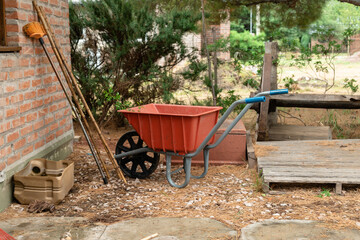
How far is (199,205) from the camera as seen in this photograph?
12.8ft

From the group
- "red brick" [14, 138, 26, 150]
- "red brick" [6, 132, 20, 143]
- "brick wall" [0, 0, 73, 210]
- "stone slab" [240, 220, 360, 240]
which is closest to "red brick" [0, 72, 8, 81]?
"brick wall" [0, 0, 73, 210]

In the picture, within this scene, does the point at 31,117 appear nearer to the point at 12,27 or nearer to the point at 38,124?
the point at 38,124

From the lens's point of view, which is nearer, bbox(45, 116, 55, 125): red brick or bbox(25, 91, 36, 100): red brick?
bbox(25, 91, 36, 100): red brick

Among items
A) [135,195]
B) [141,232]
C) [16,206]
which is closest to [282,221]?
[141,232]

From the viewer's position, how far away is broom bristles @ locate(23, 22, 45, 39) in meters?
4.08

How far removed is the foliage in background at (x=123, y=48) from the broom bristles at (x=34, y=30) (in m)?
2.64

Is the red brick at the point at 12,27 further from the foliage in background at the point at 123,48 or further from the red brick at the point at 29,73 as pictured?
the foliage in background at the point at 123,48

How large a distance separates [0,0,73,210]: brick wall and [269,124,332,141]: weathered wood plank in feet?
9.60

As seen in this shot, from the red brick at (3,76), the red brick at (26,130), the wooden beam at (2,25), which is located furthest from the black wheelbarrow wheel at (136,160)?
the wooden beam at (2,25)

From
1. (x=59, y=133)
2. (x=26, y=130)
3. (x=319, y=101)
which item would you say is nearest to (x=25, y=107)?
(x=26, y=130)

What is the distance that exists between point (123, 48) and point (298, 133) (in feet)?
9.19

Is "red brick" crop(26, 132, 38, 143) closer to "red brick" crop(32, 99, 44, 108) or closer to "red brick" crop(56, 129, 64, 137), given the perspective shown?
"red brick" crop(32, 99, 44, 108)

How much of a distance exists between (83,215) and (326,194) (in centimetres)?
212

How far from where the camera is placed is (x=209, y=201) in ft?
13.1
